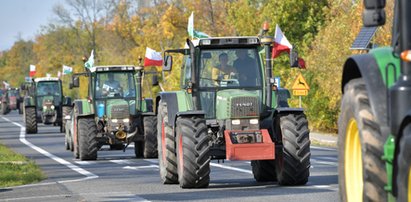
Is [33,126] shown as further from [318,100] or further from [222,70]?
[222,70]

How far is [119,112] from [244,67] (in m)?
11.8

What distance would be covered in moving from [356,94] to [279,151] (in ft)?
29.6

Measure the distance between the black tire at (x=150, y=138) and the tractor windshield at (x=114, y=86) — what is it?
2064mm

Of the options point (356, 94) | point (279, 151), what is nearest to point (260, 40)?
point (279, 151)

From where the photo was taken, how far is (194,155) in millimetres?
18547

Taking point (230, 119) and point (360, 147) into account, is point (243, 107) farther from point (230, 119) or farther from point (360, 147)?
point (360, 147)

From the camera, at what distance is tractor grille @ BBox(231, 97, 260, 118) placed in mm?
19859

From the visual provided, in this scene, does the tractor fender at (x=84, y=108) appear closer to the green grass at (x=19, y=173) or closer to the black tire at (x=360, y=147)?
the green grass at (x=19, y=173)

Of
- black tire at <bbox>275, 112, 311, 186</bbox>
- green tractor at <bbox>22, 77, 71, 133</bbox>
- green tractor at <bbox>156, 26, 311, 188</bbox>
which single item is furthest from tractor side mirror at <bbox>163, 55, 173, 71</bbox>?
green tractor at <bbox>22, 77, 71, 133</bbox>

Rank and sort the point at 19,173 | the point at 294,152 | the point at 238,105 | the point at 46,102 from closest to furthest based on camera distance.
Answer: the point at 294,152 → the point at 238,105 → the point at 19,173 → the point at 46,102

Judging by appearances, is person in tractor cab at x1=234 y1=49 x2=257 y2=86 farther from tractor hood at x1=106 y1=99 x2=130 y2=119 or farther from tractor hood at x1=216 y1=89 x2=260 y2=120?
tractor hood at x1=106 y1=99 x2=130 y2=119

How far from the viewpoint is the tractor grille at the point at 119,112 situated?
31.8 m

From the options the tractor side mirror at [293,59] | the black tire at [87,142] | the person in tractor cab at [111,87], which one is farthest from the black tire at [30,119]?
the tractor side mirror at [293,59]

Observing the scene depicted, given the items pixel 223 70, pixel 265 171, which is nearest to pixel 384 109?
pixel 265 171
